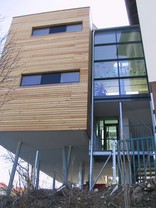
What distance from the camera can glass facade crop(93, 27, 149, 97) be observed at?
426 inches

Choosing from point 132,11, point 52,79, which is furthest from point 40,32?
point 132,11

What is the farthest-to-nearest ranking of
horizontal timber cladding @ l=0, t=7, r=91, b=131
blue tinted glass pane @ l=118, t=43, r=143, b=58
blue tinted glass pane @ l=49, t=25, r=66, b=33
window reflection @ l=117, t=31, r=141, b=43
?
blue tinted glass pane @ l=49, t=25, r=66, b=33 < window reflection @ l=117, t=31, r=141, b=43 < blue tinted glass pane @ l=118, t=43, r=143, b=58 < horizontal timber cladding @ l=0, t=7, r=91, b=131

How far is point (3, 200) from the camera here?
187 inches

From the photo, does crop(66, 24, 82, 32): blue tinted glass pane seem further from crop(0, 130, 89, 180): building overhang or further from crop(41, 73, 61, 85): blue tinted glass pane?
crop(0, 130, 89, 180): building overhang

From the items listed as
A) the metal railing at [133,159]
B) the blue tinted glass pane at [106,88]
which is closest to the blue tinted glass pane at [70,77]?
the blue tinted glass pane at [106,88]

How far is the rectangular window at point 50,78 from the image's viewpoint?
10.7 meters

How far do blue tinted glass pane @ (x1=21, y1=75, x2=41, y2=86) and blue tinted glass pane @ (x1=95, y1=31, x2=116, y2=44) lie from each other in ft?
13.1

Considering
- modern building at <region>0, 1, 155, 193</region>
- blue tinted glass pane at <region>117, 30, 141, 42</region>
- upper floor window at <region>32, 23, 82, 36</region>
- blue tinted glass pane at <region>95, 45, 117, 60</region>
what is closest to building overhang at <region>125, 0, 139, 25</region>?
modern building at <region>0, 1, 155, 193</region>

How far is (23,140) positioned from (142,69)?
6557 millimetres

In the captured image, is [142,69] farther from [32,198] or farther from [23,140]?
[32,198]

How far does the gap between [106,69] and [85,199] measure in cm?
837

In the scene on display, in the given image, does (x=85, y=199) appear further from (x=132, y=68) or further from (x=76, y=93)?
(x=132, y=68)

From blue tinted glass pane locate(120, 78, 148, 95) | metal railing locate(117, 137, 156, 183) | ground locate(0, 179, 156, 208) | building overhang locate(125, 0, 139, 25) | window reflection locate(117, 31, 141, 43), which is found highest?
building overhang locate(125, 0, 139, 25)

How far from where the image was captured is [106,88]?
1105cm
